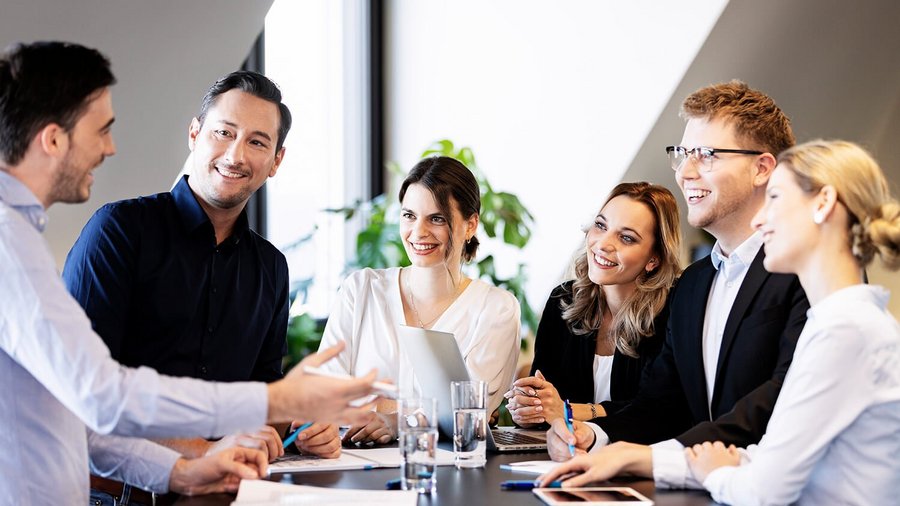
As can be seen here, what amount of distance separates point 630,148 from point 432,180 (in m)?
1.96

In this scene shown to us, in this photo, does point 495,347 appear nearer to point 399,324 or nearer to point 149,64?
point 399,324

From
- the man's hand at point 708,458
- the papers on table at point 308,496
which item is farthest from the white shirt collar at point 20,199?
the man's hand at point 708,458

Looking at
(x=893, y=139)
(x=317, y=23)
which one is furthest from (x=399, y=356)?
→ (x=893, y=139)

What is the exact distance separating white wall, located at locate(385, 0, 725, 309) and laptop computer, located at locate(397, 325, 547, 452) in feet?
8.64

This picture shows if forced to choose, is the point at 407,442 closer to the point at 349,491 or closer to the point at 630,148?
the point at 349,491

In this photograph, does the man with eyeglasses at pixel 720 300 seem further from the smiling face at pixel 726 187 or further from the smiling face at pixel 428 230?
the smiling face at pixel 428 230

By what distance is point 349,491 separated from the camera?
1914mm

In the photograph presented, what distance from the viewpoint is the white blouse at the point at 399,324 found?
3.11 m

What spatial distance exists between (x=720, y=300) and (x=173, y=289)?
149 centimetres

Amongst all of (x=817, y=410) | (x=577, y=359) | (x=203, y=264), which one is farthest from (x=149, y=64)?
(x=817, y=410)

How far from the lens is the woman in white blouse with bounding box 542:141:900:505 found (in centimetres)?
176

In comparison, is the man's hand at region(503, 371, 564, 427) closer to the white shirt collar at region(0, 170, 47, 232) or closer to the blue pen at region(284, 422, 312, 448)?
the blue pen at region(284, 422, 312, 448)

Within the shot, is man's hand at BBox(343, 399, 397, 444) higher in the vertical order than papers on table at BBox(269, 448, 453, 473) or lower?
higher

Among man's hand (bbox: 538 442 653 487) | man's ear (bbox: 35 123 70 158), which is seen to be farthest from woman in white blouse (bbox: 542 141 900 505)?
man's ear (bbox: 35 123 70 158)
